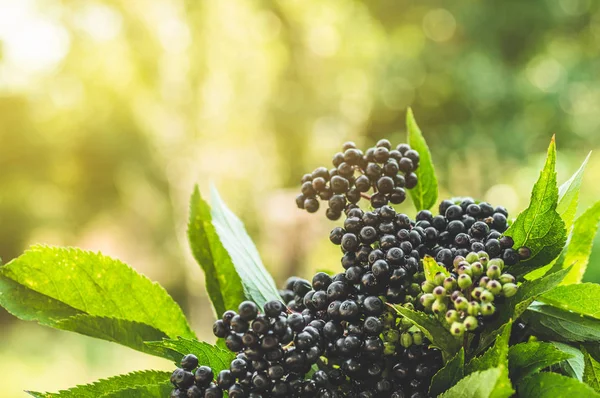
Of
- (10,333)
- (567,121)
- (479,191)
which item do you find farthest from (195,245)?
(567,121)

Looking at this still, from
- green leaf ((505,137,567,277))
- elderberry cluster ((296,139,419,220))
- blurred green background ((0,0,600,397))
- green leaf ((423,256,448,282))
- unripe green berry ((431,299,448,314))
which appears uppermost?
blurred green background ((0,0,600,397))

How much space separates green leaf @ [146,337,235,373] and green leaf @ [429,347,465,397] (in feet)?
0.53

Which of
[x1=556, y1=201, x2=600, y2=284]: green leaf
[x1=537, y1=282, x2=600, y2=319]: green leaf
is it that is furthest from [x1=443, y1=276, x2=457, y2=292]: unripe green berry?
[x1=556, y1=201, x2=600, y2=284]: green leaf

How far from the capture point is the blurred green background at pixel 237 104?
643 centimetres

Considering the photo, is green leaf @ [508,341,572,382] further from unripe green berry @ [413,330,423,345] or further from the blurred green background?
the blurred green background

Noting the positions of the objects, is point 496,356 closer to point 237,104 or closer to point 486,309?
point 486,309

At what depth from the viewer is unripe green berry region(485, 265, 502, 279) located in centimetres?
38

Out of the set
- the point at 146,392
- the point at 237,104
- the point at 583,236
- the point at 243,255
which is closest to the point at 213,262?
the point at 243,255

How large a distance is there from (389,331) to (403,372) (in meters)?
0.03

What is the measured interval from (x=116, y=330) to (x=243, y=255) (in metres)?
0.13

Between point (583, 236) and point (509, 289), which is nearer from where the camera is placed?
point (509, 289)

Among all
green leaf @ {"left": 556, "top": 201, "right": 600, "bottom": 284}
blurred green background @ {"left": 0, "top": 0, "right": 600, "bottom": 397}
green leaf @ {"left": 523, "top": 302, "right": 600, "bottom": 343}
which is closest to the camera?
green leaf @ {"left": 523, "top": 302, "right": 600, "bottom": 343}

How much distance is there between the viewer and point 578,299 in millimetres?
429

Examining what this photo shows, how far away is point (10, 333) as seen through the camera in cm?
641
